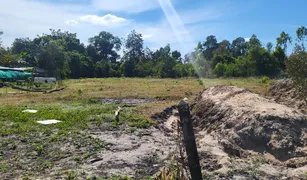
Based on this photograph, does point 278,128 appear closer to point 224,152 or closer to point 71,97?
point 224,152

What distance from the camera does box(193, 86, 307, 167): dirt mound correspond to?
7816mm

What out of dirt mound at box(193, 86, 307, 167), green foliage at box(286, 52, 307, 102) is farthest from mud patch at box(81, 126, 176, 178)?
green foliage at box(286, 52, 307, 102)

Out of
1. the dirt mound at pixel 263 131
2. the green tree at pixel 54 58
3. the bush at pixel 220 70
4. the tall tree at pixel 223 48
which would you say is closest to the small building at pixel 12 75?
the green tree at pixel 54 58

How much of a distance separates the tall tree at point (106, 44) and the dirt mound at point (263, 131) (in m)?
81.6

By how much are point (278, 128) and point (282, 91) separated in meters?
9.54

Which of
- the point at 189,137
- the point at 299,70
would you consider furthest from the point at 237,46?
the point at 189,137

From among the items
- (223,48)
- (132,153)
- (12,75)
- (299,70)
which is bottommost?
(132,153)

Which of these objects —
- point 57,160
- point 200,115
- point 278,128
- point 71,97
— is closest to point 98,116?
point 200,115

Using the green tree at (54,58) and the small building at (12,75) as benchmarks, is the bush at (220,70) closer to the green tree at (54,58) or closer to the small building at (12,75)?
the green tree at (54,58)

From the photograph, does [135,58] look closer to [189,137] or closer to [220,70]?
[220,70]

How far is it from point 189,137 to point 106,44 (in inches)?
3499

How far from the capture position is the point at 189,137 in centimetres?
443

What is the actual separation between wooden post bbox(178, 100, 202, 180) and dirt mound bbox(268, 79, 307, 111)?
9698 millimetres

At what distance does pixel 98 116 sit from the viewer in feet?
44.4
